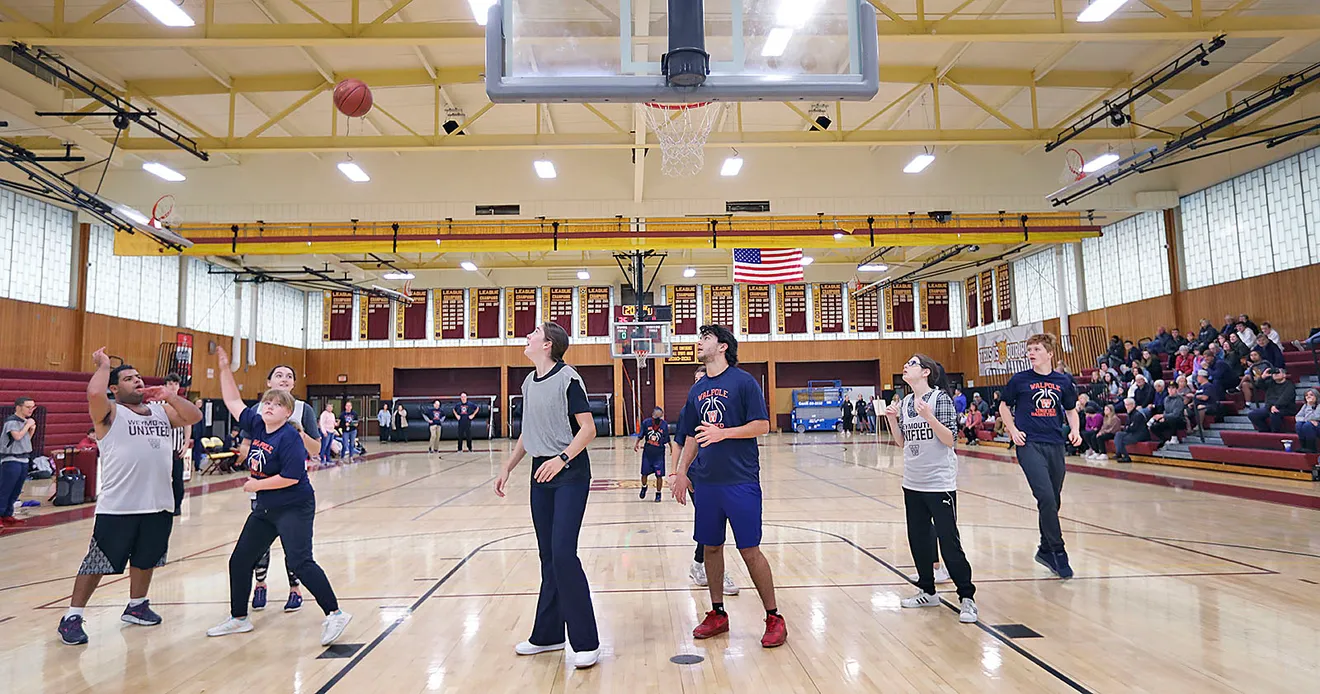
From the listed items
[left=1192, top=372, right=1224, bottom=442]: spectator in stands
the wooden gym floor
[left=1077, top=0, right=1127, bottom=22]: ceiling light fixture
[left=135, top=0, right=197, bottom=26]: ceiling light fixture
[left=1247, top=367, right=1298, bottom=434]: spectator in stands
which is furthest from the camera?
[left=1192, top=372, right=1224, bottom=442]: spectator in stands

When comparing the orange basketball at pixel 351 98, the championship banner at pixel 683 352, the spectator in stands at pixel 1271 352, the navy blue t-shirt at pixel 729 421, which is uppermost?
the orange basketball at pixel 351 98

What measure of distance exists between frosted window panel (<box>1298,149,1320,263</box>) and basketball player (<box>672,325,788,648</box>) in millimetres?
17585

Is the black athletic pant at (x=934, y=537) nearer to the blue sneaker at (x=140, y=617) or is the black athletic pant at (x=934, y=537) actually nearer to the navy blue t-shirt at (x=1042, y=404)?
the navy blue t-shirt at (x=1042, y=404)

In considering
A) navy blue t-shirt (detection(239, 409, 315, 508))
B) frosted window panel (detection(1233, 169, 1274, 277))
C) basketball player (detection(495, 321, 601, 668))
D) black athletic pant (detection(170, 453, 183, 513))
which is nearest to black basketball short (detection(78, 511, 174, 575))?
navy blue t-shirt (detection(239, 409, 315, 508))

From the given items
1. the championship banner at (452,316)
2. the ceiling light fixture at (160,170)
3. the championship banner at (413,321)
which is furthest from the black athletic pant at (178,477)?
the championship banner at (413,321)

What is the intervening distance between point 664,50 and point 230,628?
4.48 metres

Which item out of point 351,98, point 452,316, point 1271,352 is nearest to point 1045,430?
point 351,98

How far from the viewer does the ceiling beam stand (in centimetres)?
875

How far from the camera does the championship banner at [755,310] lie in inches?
1241

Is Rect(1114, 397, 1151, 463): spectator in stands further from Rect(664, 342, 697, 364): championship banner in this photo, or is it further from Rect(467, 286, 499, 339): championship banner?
Rect(467, 286, 499, 339): championship banner

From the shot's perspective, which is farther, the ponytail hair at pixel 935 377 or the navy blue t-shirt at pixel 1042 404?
the navy blue t-shirt at pixel 1042 404

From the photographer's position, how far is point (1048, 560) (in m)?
5.46

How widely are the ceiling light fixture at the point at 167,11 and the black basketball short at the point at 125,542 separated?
19.6 ft

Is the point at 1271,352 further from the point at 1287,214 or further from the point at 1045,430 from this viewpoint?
the point at 1045,430
